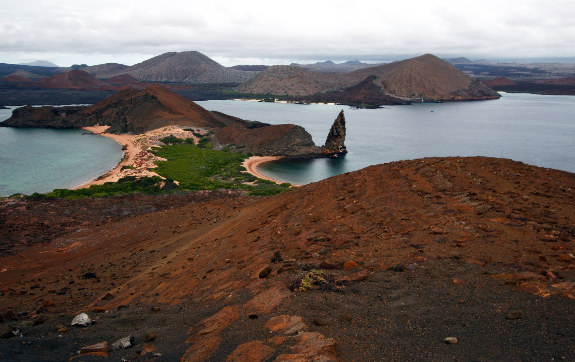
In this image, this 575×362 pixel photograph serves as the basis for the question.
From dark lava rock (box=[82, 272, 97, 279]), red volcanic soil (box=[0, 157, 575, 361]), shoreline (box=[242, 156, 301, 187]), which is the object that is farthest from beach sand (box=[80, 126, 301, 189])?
dark lava rock (box=[82, 272, 97, 279])

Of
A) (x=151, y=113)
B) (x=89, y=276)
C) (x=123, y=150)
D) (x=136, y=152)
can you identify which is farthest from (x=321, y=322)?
(x=151, y=113)

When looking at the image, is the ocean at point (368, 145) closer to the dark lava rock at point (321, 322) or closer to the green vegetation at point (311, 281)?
the green vegetation at point (311, 281)

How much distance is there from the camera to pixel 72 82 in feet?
584

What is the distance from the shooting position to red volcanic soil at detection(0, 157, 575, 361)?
6695 millimetres

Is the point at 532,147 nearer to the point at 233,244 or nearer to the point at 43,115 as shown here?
the point at 233,244

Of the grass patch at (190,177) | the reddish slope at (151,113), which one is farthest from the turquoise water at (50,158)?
the grass patch at (190,177)

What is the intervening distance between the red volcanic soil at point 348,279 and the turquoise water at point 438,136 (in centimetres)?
3258

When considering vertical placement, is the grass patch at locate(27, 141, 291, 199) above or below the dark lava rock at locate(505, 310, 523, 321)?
below

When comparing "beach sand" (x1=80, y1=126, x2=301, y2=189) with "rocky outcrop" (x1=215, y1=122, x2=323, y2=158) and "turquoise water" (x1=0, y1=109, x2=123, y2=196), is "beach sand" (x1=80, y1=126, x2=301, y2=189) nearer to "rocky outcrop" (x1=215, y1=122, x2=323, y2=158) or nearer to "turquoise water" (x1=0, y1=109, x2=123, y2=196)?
"turquoise water" (x1=0, y1=109, x2=123, y2=196)

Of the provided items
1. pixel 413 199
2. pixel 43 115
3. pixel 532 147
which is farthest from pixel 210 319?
pixel 43 115

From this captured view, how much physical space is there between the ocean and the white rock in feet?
113

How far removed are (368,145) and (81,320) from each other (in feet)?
222

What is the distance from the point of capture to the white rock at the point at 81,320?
28.9 feet

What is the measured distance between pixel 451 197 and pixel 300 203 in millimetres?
6047
